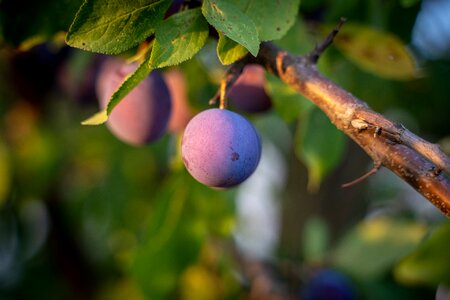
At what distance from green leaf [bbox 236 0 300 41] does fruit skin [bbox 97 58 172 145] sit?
0.65 ft

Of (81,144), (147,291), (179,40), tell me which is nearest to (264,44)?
(179,40)

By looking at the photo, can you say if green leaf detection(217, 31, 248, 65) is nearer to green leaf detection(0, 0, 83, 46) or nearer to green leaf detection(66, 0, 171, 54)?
green leaf detection(66, 0, 171, 54)

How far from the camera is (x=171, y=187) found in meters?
1.04

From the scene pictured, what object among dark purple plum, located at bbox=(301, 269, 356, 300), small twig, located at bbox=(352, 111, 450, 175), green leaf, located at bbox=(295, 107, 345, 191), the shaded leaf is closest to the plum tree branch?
small twig, located at bbox=(352, 111, 450, 175)

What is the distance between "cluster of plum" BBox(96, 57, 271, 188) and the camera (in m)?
0.55

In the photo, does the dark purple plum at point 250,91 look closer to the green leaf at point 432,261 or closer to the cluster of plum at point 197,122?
the cluster of plum at point 197,122

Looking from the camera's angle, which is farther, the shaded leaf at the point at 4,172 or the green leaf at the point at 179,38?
the shaded leaf at the point at 4,172

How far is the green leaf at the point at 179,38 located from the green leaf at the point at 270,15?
0.21 feet

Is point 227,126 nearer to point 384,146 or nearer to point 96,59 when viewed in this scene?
point 384,146

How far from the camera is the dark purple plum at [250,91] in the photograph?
83 centimetres

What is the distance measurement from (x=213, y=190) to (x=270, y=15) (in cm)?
51

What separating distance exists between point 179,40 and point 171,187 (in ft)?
1.72

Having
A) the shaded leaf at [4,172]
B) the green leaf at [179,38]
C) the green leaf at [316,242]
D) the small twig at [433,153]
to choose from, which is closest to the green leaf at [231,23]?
the green leaf at [179,38]

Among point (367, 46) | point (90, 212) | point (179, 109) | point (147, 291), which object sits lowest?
point (90, 212)
